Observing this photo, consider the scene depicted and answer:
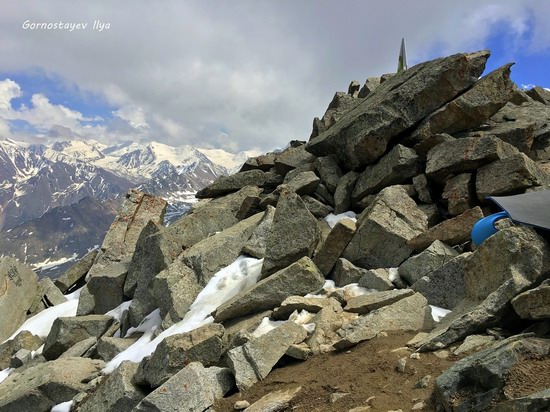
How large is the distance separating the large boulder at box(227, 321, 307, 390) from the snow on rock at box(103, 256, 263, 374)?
4.16 meters

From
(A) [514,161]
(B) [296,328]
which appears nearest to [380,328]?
(B) [296,328]

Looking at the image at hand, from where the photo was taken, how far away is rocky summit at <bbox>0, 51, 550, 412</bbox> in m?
8.66

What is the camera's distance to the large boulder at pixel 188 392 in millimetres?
9912

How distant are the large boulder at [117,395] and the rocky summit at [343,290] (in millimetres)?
41

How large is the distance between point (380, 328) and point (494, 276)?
10.2ft

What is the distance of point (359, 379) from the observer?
8891 millimetres

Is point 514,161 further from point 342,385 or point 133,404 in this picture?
point 133,404

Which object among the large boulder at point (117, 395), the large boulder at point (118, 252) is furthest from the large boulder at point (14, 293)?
the large boulder at point (117, 395)

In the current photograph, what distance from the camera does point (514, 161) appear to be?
15.3m

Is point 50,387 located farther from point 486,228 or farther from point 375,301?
point 486,228

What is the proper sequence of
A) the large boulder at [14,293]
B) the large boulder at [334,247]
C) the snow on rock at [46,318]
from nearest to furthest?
the large boulder at [334,247] → the snow on rock at [46,318] → the large boulder at [14,293]

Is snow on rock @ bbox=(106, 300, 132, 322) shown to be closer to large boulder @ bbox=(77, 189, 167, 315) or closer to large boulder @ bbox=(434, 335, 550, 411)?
large boulder @ bbox=(77, 189, 167, 315)

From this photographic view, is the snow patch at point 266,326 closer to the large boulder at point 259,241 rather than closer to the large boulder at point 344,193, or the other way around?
the large boulder at point 259,241

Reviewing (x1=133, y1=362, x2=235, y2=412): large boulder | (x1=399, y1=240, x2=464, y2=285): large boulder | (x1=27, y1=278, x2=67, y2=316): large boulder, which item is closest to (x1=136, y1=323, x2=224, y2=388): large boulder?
(x1=133, y1=362, x2=235, y2=412): large boulder
